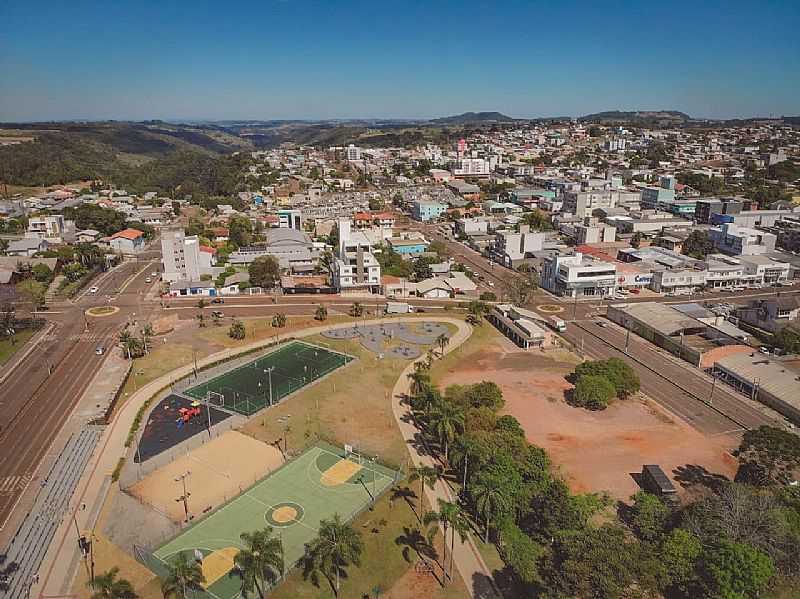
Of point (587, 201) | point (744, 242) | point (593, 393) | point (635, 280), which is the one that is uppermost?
point (587, 201)

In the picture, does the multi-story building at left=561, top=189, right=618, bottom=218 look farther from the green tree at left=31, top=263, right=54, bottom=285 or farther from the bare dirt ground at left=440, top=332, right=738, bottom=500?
the green tree at left=31, top=263, right=54, bottom=285

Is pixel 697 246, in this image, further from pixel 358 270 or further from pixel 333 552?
pixel 333 552

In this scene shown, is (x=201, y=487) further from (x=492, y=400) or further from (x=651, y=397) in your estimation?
(x=651, y=397)

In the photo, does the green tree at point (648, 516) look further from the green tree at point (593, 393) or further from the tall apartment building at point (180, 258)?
the tall apartment building at point (180, 258)

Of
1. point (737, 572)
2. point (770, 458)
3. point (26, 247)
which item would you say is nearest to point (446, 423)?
point (737, 572)

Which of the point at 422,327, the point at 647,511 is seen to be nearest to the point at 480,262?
the point at 422,327

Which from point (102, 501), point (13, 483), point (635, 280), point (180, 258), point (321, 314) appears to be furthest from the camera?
point (180, 258)
